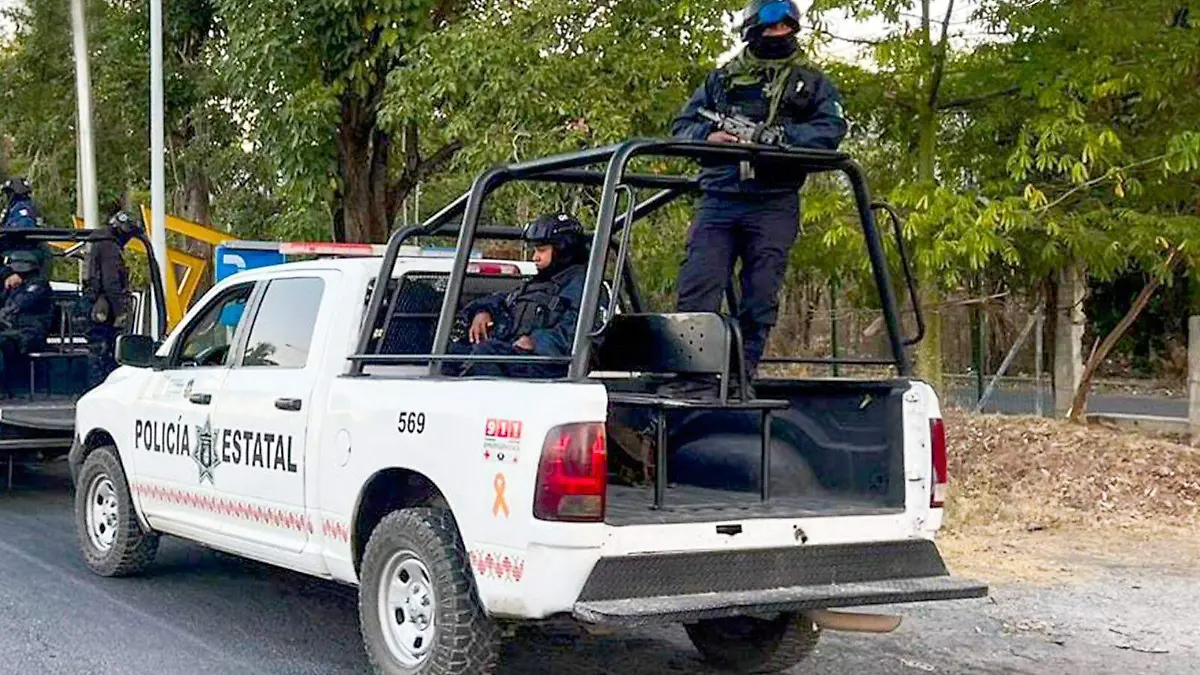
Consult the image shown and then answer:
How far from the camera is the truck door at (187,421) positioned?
22.9 ft

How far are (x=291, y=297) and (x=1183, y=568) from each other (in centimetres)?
576

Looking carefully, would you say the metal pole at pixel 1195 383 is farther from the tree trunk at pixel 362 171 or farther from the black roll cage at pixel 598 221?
the tree trunk at pixel 362 171

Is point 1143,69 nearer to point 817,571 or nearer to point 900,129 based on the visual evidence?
point 900,129

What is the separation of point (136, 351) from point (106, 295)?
14.3ft

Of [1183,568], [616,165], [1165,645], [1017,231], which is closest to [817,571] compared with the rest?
[616,165]

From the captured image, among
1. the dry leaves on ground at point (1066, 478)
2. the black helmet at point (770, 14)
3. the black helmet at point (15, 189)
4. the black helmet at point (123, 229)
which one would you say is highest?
the black helmet at point (770, 14)

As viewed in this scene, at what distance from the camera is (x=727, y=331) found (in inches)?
209

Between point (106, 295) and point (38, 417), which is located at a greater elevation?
point (106, 295)

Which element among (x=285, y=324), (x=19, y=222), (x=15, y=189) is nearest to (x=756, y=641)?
(x=285, y=324)

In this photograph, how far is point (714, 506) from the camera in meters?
5.46

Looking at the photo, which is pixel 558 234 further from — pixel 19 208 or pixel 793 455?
pixel 19 208

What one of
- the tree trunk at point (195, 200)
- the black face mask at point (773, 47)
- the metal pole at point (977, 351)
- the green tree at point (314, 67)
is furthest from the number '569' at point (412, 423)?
the tree trunk at point (195, 200)

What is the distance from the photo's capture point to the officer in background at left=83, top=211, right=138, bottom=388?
11469mm

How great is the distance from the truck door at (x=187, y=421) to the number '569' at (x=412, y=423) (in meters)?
1.80
